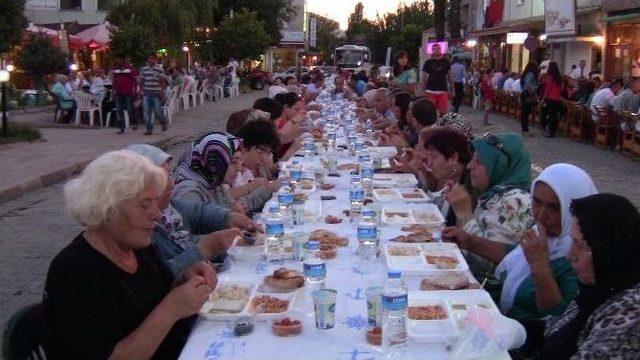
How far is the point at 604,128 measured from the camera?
15.8 m

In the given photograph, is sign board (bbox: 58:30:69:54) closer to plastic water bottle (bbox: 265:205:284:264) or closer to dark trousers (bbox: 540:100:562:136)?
dark trousers (bbox: 540:100:562:136)

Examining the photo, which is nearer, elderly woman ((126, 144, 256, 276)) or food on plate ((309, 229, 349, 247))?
elderly woman ((126, 144, 256, 276))

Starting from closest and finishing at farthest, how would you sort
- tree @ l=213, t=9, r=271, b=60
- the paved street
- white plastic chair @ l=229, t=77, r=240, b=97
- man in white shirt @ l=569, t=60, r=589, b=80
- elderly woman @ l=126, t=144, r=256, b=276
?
elderly woman @ l=126, t=144, r=256, b=276
the paved street
man in white shirt @ l=569, t=60, r=589, b=80
white plastic chair @ l=229, t=77, r=240, b=97
tree @ l=213, t=9, r=271, b=60

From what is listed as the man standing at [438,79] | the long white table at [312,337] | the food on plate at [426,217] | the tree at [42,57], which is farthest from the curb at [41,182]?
the tree at [42,57]

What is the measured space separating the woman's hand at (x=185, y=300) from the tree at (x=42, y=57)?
28475 millimetres

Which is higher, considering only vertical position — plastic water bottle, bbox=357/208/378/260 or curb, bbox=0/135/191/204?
plastic water bottle, bbox=357/208/378/260

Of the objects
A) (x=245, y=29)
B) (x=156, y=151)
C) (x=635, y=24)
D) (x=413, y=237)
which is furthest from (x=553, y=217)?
(x=245, y=29)

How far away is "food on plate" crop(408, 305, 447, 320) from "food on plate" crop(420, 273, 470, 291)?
12.5 inches

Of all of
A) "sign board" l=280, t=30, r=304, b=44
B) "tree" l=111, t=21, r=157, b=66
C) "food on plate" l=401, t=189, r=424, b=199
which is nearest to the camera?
"food on plate" l=401, t=189, r=424, b=199

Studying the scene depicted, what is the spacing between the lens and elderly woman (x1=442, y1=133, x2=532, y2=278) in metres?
4.27

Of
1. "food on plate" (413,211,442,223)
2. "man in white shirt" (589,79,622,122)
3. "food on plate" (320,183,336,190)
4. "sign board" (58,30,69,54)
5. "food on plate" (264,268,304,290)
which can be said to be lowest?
"food on plate" (264,268,304,290)

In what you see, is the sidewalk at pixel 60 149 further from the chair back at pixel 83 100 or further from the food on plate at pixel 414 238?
the food on plate at pixel 414 238

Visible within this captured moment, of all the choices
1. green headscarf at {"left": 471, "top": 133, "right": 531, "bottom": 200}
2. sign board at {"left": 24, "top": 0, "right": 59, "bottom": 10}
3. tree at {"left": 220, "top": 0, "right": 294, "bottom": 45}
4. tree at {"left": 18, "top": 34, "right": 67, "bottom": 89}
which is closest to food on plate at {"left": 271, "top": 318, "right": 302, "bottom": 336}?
green headscarf at {"left": 471, "top": 133, "right": 531, "bottom": 200}

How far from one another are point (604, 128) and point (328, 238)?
500 inches
